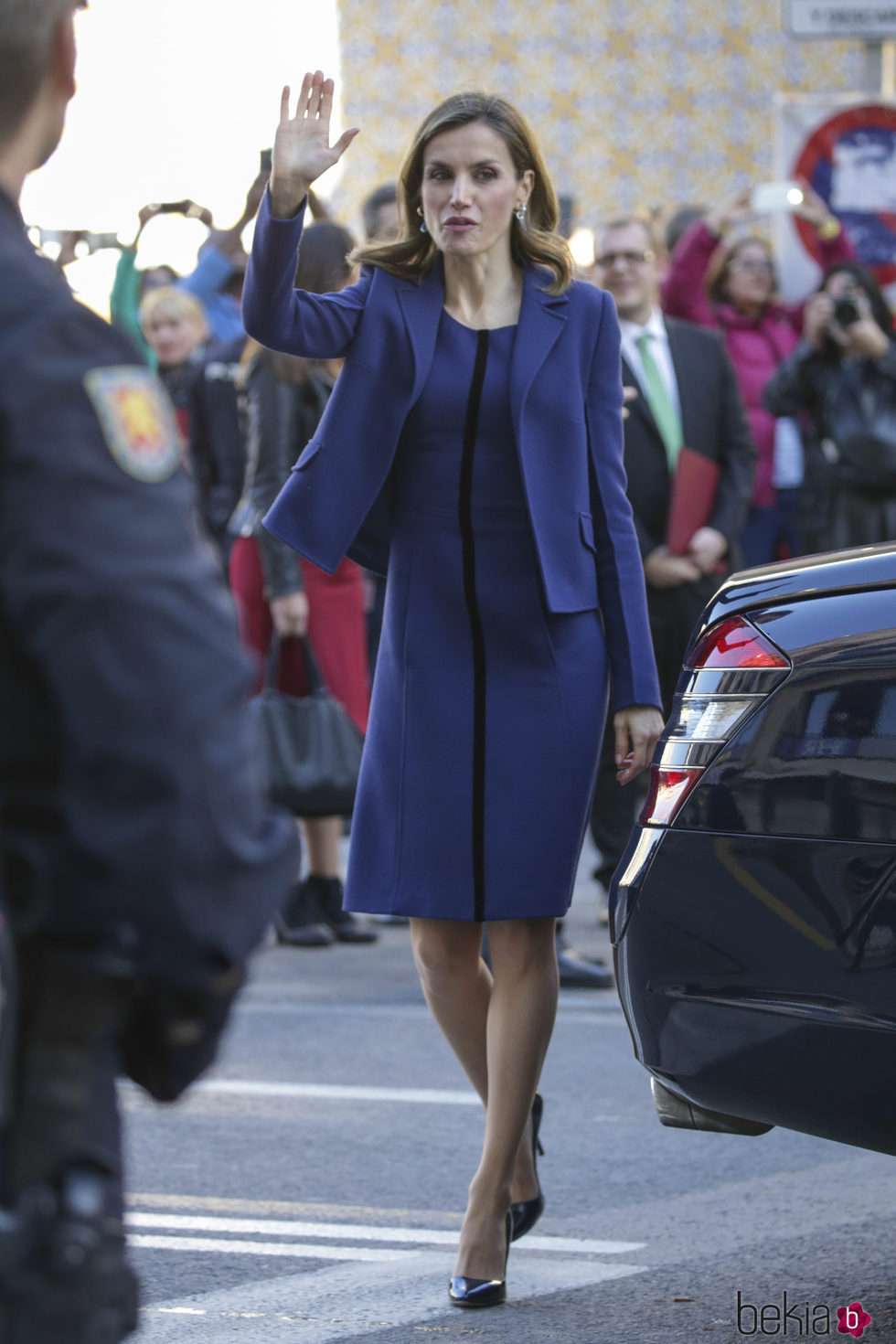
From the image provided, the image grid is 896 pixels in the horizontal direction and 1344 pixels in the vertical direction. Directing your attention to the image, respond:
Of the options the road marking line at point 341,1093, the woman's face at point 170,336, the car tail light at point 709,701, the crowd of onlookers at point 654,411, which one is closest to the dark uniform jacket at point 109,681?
the car tail light at point 709,701

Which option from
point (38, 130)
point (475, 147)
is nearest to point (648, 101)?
point (475, 147)

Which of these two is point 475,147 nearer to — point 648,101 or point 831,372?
point 831,372

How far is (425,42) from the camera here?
19656 mm

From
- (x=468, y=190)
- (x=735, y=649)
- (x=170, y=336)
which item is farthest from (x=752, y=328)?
(x=735, y=649)

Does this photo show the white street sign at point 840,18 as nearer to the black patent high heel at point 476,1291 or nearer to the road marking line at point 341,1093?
the road marking line at point 341,1093

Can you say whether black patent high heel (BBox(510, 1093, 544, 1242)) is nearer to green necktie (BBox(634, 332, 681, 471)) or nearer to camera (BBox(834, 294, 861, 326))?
green necktie (BBox(634, 332, 681, 471))

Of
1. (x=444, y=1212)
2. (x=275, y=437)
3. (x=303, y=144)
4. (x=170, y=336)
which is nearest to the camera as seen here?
(x=303, y=144)

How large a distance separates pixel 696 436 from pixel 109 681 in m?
5.15

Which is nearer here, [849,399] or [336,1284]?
[336,1284]

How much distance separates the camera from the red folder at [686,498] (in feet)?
21.2

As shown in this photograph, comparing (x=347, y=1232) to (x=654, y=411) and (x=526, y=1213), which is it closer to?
(x=526, y=1213)

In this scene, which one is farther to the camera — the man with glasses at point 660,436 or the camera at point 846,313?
the camera at point 846,313

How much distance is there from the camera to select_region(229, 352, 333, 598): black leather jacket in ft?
22.4

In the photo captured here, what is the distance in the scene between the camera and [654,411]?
6375 millimetres
